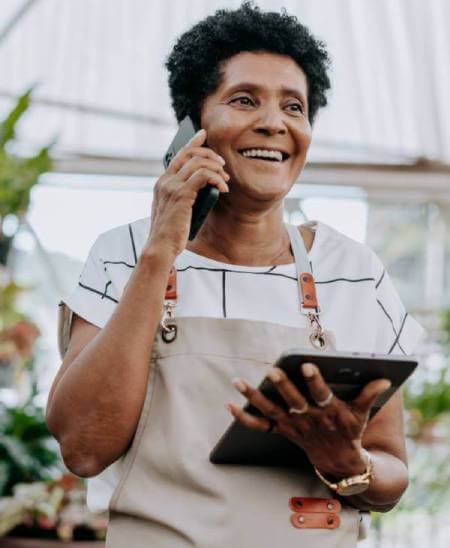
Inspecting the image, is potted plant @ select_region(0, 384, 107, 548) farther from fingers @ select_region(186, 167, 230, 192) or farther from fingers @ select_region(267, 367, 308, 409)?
fingers @ select_region(267, 367, 308, 409)

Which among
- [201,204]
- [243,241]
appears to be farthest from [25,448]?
[201,204]

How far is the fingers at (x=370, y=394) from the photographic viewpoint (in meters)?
1.48

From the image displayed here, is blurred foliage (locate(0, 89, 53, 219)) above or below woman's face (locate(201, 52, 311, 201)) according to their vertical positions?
above

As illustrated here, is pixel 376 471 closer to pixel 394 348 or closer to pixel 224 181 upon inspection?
pixel 394 348

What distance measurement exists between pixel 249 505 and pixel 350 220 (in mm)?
4577

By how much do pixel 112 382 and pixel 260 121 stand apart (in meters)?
0.52

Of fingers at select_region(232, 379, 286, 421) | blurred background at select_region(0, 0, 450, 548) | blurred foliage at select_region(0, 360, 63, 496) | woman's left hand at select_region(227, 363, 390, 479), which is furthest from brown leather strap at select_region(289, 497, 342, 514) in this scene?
blurred foliage at select_region(0, 360, 63, 496)

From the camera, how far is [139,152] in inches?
221

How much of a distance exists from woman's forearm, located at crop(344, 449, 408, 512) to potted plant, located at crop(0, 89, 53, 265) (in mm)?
3719

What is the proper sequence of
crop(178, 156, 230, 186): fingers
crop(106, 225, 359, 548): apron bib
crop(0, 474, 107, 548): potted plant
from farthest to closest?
crop(0, 474, 107, 548): potted plant < crop(178, 156, 230, 186): fingers < crop(106, 225, 359, 548): apron bib

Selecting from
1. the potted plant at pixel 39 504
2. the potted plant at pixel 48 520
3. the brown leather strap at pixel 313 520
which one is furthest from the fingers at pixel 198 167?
the potted plant at pixel 48 520

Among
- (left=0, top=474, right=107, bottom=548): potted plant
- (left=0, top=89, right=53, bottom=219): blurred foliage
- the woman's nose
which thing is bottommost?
(left=0, top=474, right=107, bottom=548): potted plant

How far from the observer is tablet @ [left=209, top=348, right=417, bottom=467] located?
1.43 metres

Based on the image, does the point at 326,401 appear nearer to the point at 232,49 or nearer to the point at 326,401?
the point at 326,401
